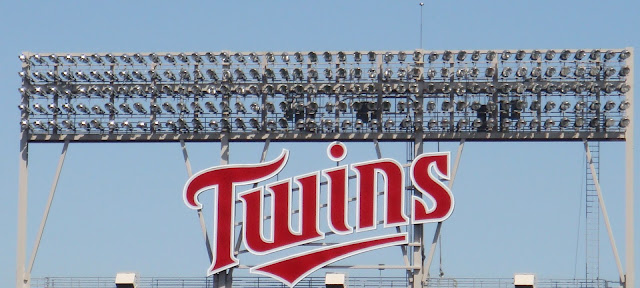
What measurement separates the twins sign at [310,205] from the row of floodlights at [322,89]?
2708mm

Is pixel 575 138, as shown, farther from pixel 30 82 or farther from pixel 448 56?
pixel 30 82

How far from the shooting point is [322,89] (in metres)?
99.1

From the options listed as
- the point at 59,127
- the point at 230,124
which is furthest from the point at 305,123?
the point at 59,127

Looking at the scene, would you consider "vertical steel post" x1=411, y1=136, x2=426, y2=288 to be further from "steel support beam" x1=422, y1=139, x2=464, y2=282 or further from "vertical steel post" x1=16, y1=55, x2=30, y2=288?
"vertical steel post" x1=16, y1=55, x2=30, y2=288

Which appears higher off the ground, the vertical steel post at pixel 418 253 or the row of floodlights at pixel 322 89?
the row of floodlights at pixel 322 89

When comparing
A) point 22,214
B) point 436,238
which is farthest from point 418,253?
point 22,214

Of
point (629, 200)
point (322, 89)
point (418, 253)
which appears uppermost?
point (322, 89)

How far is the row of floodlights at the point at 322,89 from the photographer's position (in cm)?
9819

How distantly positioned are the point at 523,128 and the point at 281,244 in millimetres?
10637

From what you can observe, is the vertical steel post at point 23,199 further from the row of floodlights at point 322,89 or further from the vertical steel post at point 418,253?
the vertical steel post at point 418,253

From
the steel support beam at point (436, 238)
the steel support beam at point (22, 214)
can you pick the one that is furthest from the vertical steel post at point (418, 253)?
the steel support beam at point (22, 214)

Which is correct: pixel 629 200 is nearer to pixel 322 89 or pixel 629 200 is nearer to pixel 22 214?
pixel 322 89

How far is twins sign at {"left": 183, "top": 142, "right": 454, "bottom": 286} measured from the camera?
97250 mm

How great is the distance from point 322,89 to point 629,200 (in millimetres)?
12891
